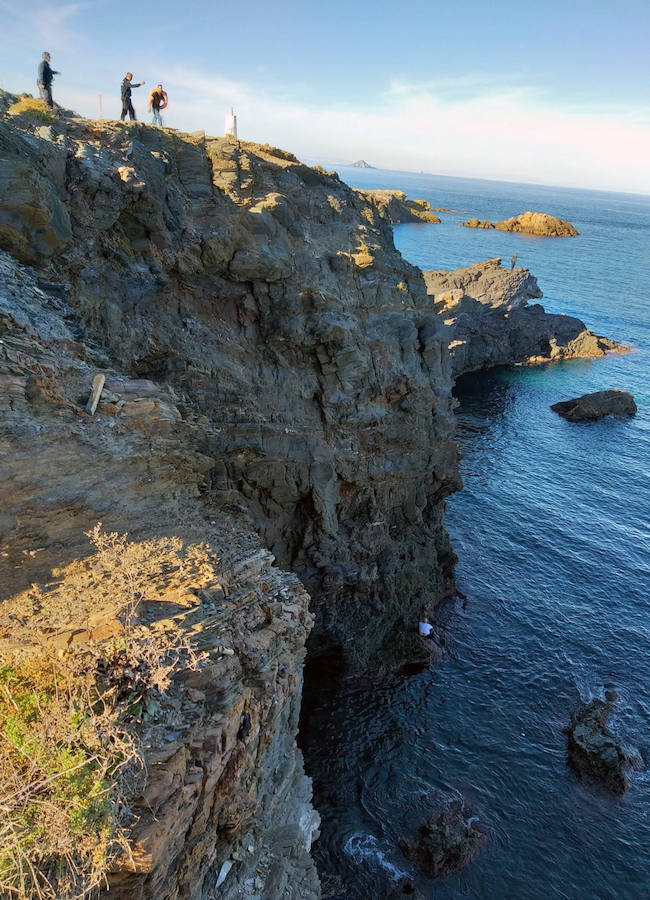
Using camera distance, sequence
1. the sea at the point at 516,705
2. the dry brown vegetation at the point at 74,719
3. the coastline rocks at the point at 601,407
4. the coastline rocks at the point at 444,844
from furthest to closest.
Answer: the coastline rocks at the point at 601,407
the sea at the point at 516,705
the coastline rocks at the point at 444,844
the dry brown vegetation at the point at 74,719

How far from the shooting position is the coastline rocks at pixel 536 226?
595ft

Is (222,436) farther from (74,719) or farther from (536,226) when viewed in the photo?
(536,226)

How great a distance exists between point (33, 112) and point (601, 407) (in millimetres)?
59090

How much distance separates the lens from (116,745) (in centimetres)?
945

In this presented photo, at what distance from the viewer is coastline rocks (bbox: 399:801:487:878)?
74.5 ft

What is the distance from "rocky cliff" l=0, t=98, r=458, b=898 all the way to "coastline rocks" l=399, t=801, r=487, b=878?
8150 mm

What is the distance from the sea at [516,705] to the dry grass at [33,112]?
28578 millimetres

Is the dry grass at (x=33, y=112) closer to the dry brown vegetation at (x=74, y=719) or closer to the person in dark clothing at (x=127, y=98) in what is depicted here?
the person in dark clothing at (x=127, y=98)

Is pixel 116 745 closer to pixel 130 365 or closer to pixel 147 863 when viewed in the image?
pixel 147 863

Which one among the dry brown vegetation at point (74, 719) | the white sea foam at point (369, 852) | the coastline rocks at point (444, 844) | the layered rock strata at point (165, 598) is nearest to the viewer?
the dry brown vegetation at point (74, 719)

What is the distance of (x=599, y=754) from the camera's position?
87.1ft

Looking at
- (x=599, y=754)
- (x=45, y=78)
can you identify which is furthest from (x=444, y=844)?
(x=45, y=78)

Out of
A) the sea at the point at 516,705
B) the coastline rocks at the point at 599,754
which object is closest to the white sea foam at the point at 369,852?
the sea at the point at 516,705

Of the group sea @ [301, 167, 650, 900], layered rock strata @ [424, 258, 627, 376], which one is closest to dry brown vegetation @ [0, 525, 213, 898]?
sea @ [301, 167, 650, 900]
